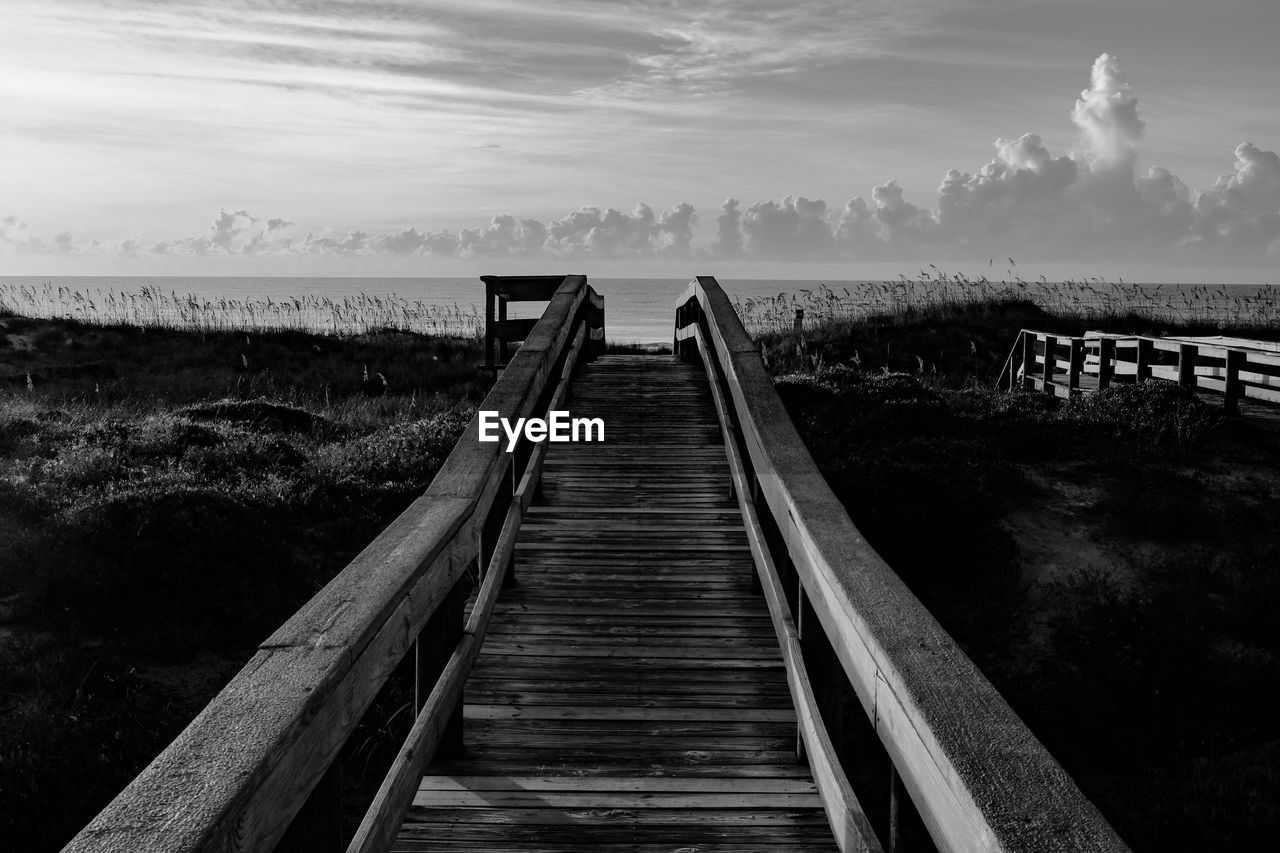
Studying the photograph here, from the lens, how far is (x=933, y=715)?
1.86 m

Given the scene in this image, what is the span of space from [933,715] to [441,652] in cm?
207

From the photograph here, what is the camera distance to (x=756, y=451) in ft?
15.9

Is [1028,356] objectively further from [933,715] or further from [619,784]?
[933,715]

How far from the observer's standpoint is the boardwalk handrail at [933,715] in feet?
5.01

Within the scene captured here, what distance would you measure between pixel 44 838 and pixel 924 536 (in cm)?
666

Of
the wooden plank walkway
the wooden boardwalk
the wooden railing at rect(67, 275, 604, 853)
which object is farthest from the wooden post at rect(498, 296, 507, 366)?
the wooden railing at rect(67, 275, 604, 853)

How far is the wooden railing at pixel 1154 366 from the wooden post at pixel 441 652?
37.0 feet

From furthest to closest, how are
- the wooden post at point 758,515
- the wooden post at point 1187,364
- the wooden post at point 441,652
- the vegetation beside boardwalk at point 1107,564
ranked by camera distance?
the wooden post at point 1187,364, the vegetation beside boardwalk at point 1107,564, the wooden post at point 758,515, the wooden post at point 441,652

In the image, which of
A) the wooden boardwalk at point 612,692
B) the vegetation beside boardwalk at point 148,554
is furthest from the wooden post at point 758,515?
the vegetation beside boardwalk at point 148,554

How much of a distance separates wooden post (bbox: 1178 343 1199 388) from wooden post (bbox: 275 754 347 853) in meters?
13.2

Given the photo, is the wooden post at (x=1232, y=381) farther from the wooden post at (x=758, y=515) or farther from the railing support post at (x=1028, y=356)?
the wooden post at (x=758, y=515)

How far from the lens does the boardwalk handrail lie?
5.01 ft

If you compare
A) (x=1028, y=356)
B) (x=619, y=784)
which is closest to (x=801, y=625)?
(x=619, y=784)

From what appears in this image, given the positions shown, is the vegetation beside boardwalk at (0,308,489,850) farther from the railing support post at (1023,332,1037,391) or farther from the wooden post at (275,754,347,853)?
the railing support post at (1023,332,1037,391)
